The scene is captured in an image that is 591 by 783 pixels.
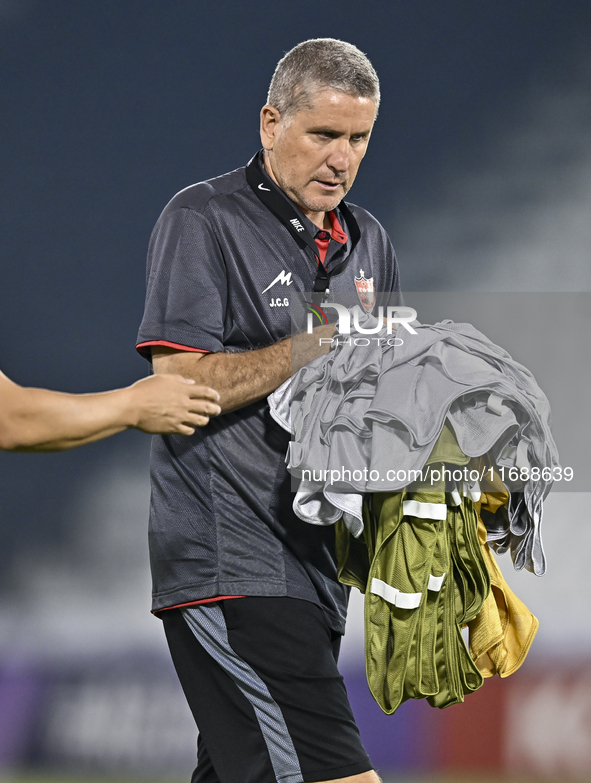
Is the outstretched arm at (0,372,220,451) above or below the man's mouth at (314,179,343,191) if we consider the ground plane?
below

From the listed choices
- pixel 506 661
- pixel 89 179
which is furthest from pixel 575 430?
pixel 89 179

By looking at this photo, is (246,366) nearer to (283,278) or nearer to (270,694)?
(283,278)

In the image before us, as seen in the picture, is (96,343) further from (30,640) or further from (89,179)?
(30,640)

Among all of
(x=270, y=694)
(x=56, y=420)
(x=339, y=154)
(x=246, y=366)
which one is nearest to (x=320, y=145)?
(x=339, y=154)

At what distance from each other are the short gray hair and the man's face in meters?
0.01

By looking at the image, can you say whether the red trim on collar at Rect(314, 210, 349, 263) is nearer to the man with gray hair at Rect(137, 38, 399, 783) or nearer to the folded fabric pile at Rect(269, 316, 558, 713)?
the man with gray hair at Rect(137, 38, 399, 783)

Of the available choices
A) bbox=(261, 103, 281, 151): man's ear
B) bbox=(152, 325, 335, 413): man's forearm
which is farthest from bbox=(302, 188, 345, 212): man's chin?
bbox=(152, 325, 335, 413): man's forearm

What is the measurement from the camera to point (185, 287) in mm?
1320

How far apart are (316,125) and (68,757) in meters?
1.98

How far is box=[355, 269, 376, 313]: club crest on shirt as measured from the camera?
1532 millimetres

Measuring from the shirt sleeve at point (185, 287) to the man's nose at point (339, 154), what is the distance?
0.22 meters

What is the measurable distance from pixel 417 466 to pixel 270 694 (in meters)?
0.41

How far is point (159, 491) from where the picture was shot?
142cm

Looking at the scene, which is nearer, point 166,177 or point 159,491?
point 159,491
